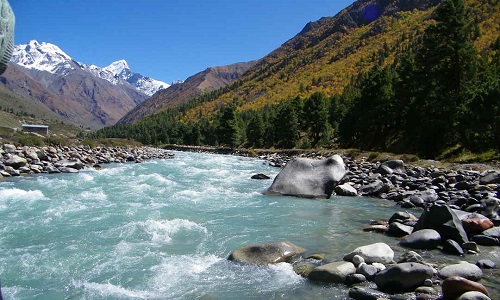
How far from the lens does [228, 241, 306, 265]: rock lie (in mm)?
8742

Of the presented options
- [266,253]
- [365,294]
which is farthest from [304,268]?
[365,294]

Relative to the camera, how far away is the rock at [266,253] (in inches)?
344

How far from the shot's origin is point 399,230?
421 inches

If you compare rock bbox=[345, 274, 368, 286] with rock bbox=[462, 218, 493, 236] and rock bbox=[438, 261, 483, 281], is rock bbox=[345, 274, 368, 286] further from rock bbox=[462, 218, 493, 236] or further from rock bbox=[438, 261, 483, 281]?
rock bbox=[462, 218, 493, 236]

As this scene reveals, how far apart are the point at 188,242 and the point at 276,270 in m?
3.30

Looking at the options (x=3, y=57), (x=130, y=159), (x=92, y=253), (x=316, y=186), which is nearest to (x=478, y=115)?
(x=316, y=186)

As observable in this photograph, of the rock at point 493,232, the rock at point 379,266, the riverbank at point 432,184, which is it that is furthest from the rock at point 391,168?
the rock at point 379,266

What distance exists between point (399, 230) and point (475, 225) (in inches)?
81.6

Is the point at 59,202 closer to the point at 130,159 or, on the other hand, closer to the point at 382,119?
the point at 130,159

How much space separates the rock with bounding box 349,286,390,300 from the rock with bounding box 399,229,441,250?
10.9 ft

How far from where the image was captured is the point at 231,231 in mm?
11695

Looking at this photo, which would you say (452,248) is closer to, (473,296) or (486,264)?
(486,264)

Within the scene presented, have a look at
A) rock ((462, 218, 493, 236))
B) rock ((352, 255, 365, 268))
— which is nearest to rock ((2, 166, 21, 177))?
rock ((352, 255, 365, 268))

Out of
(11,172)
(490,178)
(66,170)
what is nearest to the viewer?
Answer: (490,178)
